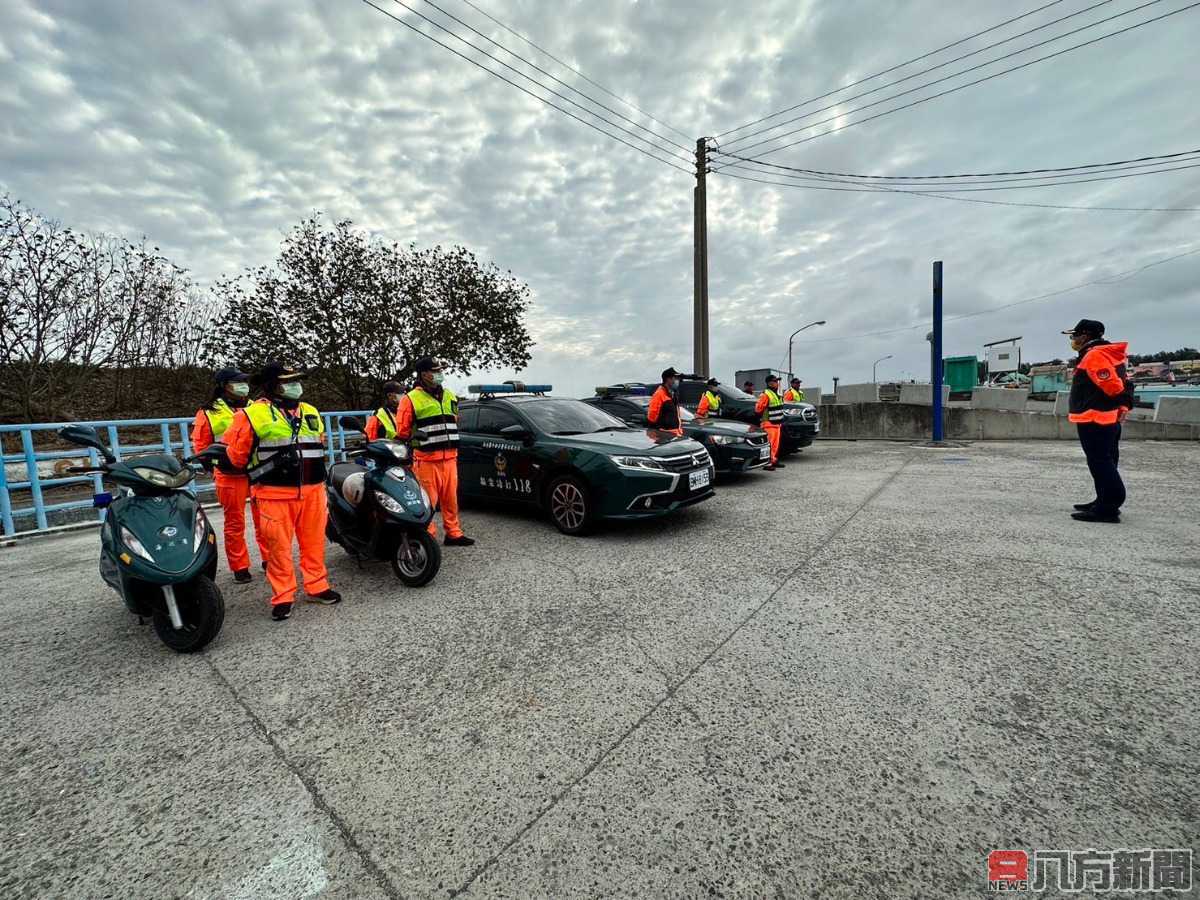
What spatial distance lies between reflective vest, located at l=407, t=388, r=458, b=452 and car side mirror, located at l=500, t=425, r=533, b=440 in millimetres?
679

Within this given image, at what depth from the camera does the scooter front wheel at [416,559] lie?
3979mm

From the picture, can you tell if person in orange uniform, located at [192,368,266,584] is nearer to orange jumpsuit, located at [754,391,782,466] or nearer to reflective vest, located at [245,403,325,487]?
reflective vest, located at [245,403,325,487]

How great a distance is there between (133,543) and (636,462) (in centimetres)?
365

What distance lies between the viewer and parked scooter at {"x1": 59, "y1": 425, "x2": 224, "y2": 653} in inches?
115

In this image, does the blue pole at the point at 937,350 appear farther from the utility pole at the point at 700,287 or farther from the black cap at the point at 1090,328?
the black cap at the point at 1090,328

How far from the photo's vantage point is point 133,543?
295cm

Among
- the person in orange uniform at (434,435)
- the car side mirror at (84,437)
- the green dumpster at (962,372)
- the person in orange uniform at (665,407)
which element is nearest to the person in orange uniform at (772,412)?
the person in orange uniform at (665,407)

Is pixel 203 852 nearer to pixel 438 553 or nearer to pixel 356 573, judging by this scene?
pixel 438 553

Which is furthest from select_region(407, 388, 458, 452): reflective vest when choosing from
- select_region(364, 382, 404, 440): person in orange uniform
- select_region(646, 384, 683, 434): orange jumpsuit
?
select_region(646, 384, 683, 434): orange jumpsuit

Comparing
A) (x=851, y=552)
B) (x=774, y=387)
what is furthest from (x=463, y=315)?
(x=851, y=552)

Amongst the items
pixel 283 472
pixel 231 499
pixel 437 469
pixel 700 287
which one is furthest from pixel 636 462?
pixel 700 287

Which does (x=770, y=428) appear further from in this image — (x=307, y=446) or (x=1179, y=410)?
(x=1179, y=410)

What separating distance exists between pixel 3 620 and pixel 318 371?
1288 centimetres

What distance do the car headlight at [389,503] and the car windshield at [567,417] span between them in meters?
2.00
